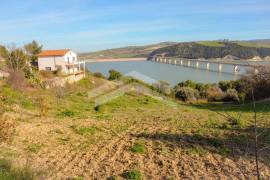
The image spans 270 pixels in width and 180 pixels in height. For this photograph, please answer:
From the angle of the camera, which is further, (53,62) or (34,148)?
(53,62)

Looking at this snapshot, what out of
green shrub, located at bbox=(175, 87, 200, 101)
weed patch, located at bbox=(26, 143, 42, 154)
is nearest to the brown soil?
weed patch, located at bbox=(26, 143, 42, 154)

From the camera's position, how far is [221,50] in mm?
94938

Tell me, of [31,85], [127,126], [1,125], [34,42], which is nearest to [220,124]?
[127,126]

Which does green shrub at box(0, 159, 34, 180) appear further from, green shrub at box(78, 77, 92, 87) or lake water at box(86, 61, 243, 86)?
lake water at box(86, 61, 243, 86)

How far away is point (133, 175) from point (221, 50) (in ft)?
305

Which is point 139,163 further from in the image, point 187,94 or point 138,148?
point 187,94

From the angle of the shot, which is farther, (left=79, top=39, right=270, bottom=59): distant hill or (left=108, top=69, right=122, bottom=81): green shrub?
(left=79, top=39, right=270, bottom=59): distant hill

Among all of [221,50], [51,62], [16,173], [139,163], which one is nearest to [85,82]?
[51,62]

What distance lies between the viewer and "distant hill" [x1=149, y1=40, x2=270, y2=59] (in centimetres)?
7719

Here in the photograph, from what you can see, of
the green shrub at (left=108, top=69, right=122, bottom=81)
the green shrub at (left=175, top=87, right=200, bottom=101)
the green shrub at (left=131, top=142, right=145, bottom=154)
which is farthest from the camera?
the green shrub at (left=108, top=69, right=122, bottom=81)

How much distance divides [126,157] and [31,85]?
2166 cm

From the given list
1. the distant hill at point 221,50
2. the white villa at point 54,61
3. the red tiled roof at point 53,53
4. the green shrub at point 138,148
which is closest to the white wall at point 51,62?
the white villa at point 54,61

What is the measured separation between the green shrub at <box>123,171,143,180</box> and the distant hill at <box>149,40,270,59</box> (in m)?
66.2

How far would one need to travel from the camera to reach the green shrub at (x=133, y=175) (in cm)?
690
